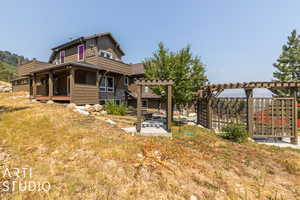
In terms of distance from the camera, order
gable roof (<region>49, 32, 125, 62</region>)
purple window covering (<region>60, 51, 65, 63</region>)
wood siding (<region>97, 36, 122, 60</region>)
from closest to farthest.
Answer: gable roof (<region>49, 32, 125, 62</region>) → wood siding (<region>97, 36, 122, 60</region>) → purple window covering (<region>60, 51, 65, 63</region>)

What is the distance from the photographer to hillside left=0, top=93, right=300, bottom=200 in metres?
2.82

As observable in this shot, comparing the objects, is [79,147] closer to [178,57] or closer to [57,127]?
[57,127]

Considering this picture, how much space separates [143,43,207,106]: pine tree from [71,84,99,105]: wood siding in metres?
5.65

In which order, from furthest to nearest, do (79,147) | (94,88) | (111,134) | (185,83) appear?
(94,88), (185,83), (111,134), (79,147)

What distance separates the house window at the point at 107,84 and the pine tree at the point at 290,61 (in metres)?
20.9

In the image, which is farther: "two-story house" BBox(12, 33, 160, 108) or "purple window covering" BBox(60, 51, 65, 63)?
"purple window covering" BBox(60, 51, 65, 63)

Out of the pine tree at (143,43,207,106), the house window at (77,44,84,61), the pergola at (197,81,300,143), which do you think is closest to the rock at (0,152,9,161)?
the pine tree at (143,43,207,106)

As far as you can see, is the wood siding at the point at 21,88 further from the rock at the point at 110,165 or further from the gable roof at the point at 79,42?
the rock at the point at 110,165

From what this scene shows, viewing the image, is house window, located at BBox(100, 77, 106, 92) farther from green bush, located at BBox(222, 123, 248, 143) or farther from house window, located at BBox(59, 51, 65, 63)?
green bush, located at BBox(222, 123, 248, 143)

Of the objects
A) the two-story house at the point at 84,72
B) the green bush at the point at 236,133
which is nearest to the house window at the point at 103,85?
the two-story house at the point at 84,72

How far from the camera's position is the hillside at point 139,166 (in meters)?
2.82

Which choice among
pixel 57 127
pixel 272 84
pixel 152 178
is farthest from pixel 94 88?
pixel 272 84

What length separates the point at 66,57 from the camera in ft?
48.9

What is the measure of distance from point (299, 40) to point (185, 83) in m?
20.4
